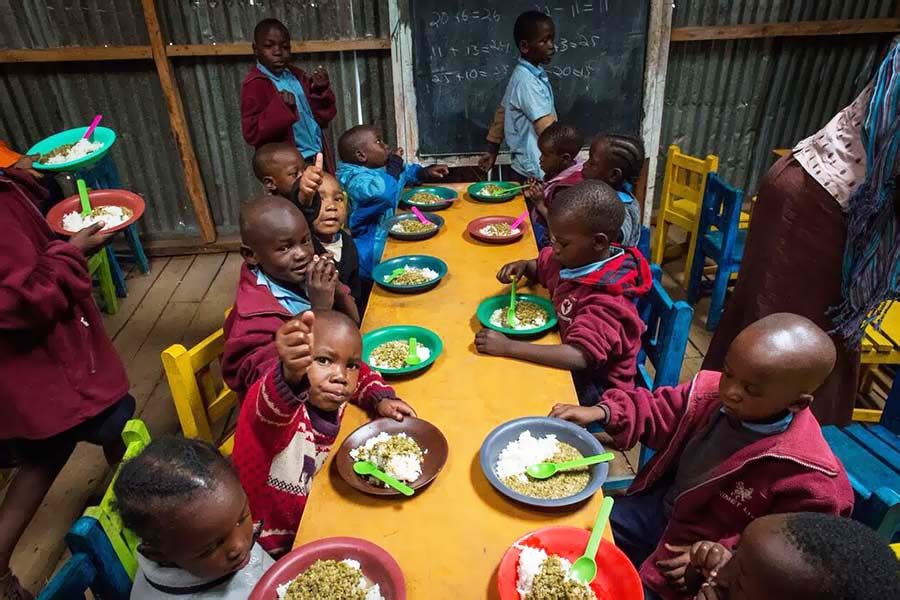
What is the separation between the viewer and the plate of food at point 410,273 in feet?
8.21

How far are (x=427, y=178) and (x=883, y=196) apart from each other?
118 inches

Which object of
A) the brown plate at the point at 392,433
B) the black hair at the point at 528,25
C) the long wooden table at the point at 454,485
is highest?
the black hair at the point at 528,25

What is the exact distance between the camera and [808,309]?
2.05 m

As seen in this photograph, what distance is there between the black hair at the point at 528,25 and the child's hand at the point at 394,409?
3.08m

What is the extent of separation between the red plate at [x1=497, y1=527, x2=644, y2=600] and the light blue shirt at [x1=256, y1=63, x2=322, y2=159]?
3.61 metres

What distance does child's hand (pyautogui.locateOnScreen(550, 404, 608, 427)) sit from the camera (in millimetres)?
1670

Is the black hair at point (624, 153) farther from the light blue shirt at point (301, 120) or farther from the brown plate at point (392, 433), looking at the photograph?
the light blue shirt at point (301, 120)

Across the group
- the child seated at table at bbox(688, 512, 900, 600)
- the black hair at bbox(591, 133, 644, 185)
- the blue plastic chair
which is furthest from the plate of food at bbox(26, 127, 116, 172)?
the blue plastic chair

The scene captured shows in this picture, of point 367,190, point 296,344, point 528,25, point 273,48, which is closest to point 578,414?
point 296,344

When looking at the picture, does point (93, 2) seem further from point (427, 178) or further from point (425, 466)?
point (425, 466)

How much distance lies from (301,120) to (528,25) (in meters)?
1.77

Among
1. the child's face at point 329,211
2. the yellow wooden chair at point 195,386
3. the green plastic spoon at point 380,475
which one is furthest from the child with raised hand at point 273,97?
the green plastic spoon at point 380,475

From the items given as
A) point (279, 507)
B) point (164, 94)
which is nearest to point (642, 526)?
point (279, 507)

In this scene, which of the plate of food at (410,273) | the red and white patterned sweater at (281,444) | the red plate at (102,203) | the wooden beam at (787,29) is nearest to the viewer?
the red and white patterned sweater at (281,444)
